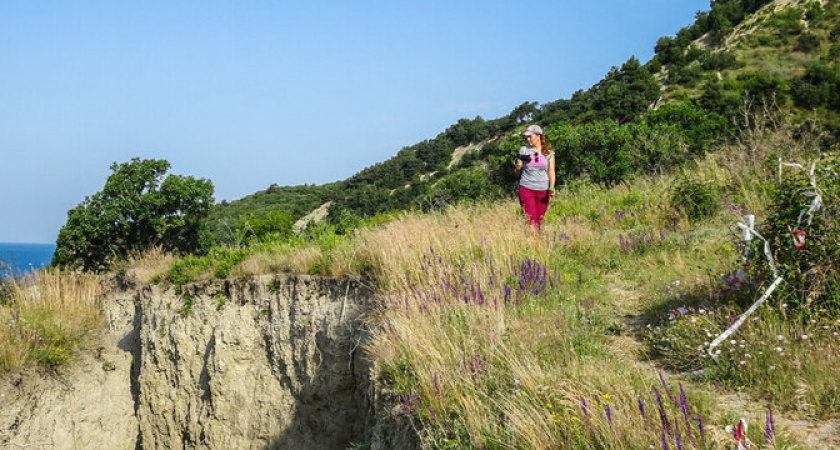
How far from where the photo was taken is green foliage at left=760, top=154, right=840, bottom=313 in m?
4.28

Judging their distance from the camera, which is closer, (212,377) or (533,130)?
(533,130)

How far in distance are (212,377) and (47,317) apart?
15.0 feet

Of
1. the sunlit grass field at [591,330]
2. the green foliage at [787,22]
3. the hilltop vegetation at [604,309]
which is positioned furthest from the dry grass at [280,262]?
the green foliage at [787,22]

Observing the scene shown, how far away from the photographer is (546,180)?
351 inches

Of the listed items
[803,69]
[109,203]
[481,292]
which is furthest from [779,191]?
[803,69]

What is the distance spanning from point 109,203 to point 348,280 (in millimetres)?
14709

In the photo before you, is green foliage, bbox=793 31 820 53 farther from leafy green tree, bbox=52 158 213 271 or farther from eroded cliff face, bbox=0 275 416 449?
eroded cliff face, bbox=0 275 416 449

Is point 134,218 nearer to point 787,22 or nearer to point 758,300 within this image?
point 758,300

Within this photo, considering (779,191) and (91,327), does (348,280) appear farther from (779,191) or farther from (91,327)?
(91,327)

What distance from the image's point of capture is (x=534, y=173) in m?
8.90

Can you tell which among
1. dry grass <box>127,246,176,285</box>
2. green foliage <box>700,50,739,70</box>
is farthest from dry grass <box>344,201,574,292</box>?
green foliage <box>700,50,739,70</box>

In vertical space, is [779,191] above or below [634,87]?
below

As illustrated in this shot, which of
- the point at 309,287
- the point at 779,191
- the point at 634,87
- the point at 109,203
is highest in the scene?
the point at 634,87

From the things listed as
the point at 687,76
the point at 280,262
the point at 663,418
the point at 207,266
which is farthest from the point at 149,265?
the point at 687,76
